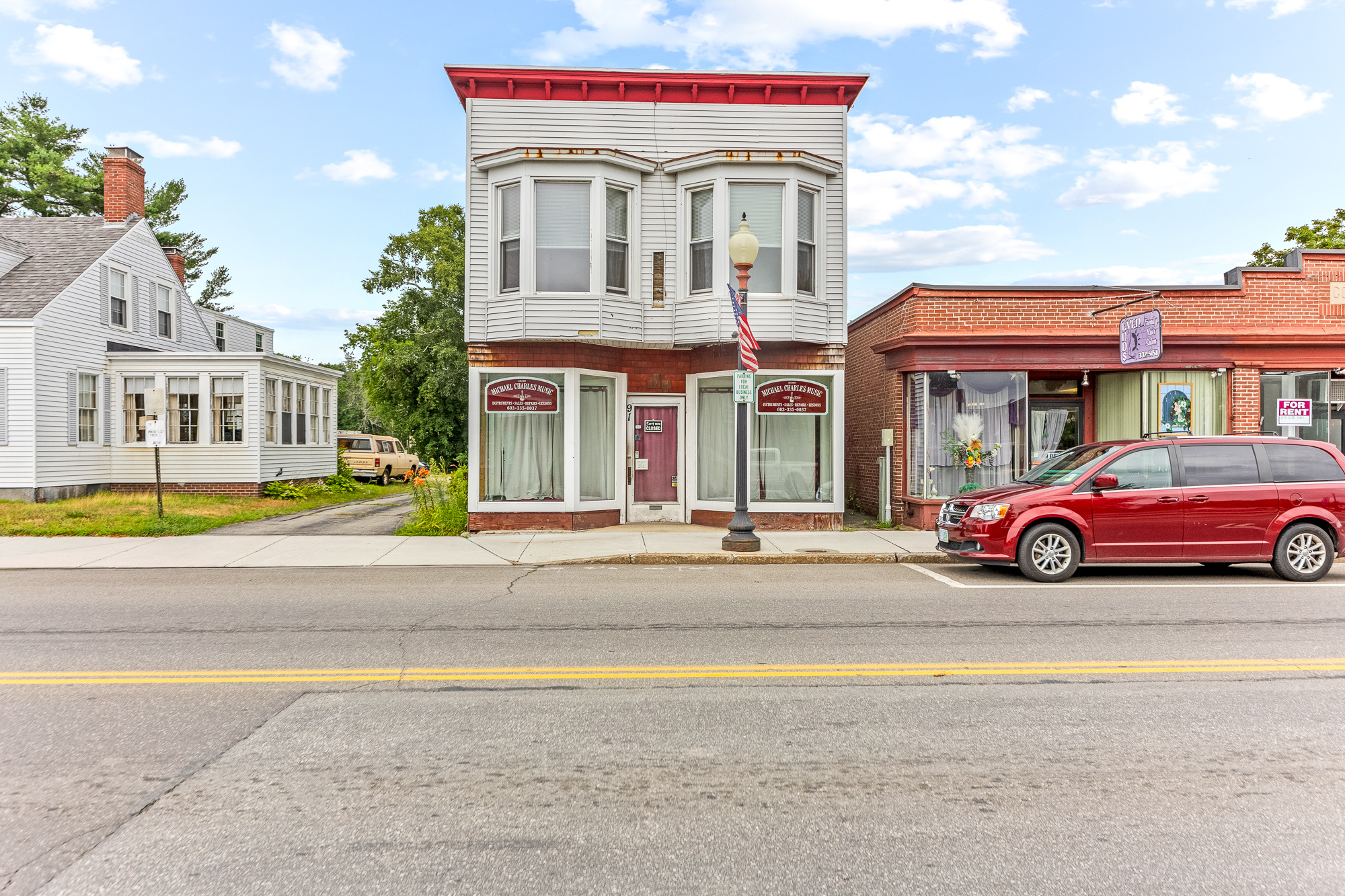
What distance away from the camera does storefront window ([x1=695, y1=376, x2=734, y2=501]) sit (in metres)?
15.6

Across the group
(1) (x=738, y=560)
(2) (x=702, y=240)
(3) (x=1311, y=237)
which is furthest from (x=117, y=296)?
(3) (x=1311, y=237)

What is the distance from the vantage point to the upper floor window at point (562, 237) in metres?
14.8

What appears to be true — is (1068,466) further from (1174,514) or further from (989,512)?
(989,512)

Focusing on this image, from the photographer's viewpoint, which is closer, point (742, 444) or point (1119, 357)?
point (742, 444)

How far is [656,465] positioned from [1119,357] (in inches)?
339

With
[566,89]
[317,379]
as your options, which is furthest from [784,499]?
[317,379]

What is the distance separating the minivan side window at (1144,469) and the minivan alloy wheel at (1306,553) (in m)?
1.70

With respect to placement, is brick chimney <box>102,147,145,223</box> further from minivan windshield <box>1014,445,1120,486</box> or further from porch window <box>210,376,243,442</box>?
minivan windshield <box>1014,445,1120,486</box>

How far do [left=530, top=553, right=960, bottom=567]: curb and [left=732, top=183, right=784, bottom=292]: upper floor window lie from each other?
536 centimetres

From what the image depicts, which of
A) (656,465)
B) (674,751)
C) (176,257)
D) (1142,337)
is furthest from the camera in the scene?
(176,257)

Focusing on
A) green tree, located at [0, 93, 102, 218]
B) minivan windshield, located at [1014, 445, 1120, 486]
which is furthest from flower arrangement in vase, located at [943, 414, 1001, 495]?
green tree, located at [0, 93, 102, 218]

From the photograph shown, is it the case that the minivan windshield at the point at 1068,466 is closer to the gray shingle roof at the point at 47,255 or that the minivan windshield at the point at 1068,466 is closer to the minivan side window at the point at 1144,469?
the minivan side window at the point at 1144,469

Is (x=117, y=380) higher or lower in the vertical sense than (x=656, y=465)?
higher

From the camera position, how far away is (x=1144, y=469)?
34.2 ft
